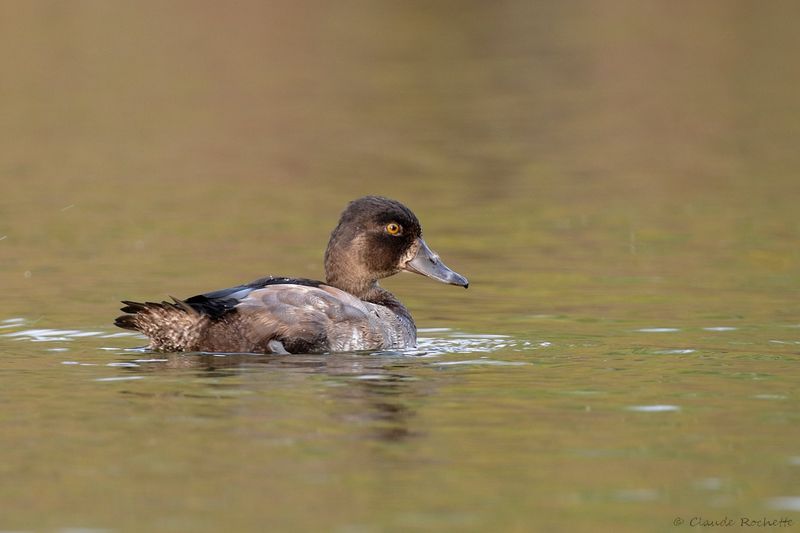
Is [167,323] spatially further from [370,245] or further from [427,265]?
[427,265]

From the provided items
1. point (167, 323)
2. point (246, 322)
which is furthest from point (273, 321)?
point (167, 323)

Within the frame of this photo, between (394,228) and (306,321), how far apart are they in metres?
1.55

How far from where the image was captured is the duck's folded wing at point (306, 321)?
10914mm

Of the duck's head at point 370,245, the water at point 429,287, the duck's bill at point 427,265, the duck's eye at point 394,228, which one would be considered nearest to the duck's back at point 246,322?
the water at point 429,287

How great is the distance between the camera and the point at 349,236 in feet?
40.1

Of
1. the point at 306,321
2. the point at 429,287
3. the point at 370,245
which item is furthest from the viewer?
the point at 429,287

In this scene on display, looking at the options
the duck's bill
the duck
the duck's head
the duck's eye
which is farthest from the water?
the duck's eye

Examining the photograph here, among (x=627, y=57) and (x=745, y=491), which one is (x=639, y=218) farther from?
(x=627, y=57)

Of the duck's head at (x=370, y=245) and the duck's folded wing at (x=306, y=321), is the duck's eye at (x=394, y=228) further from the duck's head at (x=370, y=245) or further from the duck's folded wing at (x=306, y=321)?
the duck's folded wing at (x=306, y=321)

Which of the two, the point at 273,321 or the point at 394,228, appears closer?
the point at 273,321

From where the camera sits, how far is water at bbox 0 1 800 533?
7.48m

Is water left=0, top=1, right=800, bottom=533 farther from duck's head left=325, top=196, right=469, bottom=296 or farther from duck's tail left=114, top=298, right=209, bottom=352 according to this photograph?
duck's head left=325, top=196, right=469, bottom=296

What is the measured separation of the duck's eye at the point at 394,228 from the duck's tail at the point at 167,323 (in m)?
1.88

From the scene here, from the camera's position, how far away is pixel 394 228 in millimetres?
12297
